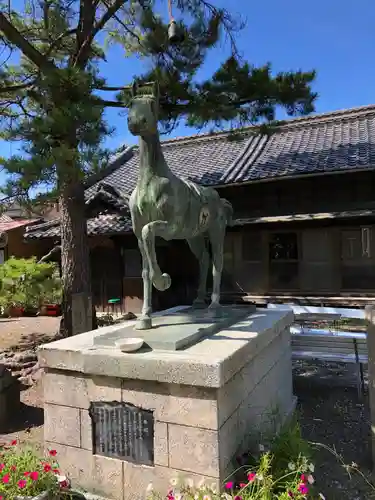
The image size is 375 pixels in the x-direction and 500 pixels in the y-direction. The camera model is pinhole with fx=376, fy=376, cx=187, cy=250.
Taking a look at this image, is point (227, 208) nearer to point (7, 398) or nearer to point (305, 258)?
point (7, 398)

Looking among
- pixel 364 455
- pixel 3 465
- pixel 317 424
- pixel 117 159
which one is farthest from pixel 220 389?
pixel 117 159

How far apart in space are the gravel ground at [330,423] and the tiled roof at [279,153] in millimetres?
5713

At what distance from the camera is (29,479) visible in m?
2.75

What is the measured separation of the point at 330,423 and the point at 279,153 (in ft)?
32.0

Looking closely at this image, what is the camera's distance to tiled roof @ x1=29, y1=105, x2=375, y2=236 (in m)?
10.8

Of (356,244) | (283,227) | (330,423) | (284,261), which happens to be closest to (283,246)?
(284,261)

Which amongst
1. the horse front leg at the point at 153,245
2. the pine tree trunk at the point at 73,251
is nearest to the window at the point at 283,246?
the pine tree trunk at the point at 73,251

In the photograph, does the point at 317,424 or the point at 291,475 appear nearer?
the point at 291,475

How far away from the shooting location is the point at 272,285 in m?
11.4

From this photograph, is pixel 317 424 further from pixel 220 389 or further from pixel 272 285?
pixel 272 285

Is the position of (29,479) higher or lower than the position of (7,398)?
higher

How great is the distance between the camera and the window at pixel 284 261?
11.3m

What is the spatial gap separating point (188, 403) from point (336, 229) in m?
9.20

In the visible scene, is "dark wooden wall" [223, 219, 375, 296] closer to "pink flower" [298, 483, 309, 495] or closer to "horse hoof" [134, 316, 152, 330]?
"horse hoof" [134, 316, 152, 330]
